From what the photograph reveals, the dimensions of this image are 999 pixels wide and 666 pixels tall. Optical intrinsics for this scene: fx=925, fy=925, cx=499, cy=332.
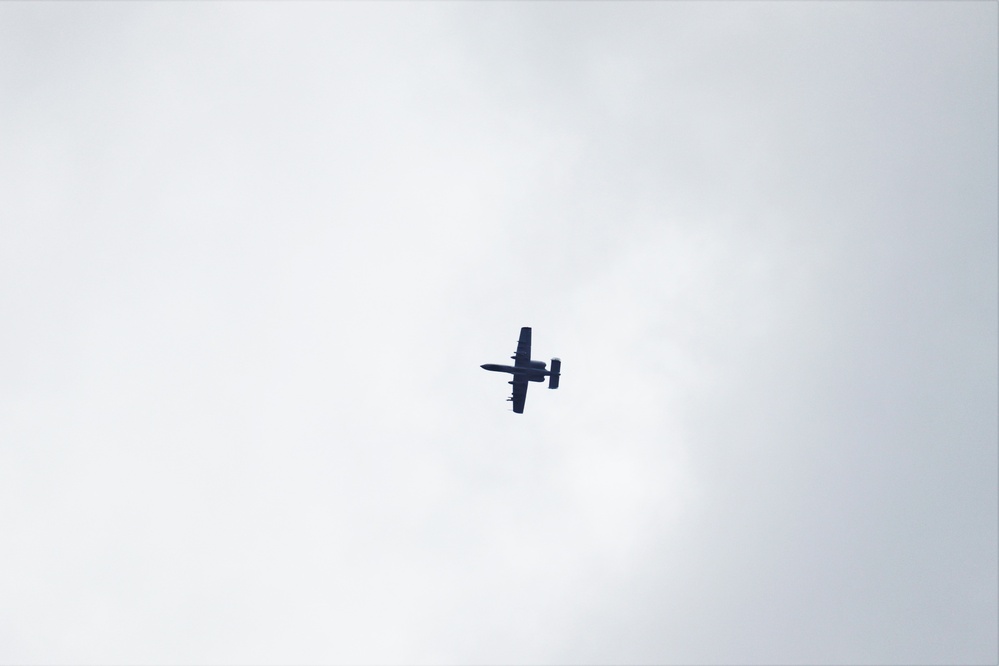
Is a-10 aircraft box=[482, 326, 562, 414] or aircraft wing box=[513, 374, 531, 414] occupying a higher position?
a-10 aircraft box=[482, 326, 562, 414]

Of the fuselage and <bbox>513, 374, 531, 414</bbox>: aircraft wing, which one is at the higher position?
the fuselage

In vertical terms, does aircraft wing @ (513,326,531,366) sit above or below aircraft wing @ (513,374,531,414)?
above

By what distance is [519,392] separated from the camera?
161m

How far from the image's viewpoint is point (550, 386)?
15850cm

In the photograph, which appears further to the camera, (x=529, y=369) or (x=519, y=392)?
(x=519, y=392)

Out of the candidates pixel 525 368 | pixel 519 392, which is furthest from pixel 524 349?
pixel 519 392

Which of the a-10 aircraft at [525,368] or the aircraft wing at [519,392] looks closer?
the a-10 aircraft at [525,368]

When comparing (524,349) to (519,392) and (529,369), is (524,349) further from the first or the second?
(519,392)

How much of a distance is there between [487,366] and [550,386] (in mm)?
11366

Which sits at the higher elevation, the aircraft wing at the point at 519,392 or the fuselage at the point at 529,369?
the fuselage at the point at 529,369

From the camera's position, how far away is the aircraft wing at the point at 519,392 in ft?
526

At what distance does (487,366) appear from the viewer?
517 ft

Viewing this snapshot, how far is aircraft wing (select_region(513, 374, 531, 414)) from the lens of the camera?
526ft

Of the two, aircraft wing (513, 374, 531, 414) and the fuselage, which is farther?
aircraft wing (513, 374, 531, 414)
